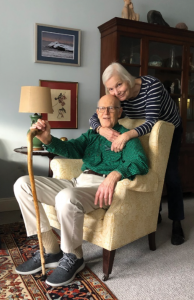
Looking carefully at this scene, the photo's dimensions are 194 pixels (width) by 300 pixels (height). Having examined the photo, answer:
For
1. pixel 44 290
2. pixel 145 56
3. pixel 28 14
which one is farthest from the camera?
pixel 145 56

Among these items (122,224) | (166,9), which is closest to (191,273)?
(122,224)

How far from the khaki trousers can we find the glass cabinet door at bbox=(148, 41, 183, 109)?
179cm

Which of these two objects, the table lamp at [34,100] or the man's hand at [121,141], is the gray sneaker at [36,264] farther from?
the table lamp at [34,100]

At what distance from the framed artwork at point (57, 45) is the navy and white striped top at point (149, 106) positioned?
1.20 m

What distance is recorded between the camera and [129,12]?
10.1ft

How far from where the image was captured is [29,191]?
5.57 ft

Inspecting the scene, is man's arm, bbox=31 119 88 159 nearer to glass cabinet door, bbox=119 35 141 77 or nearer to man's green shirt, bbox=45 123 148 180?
man's green shirt, bbox=45 123 148 180

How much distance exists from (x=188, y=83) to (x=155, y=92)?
5.10 feet

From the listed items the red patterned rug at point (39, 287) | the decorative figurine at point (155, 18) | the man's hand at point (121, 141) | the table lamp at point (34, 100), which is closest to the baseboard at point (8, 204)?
the table lamp at point (34, 100)

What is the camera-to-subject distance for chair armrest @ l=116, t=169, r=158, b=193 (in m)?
1.66

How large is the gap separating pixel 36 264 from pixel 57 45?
214cm

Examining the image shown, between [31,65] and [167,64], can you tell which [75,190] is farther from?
[167,64]

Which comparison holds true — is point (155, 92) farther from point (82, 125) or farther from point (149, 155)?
point (82, 125)

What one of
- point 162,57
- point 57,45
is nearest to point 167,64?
point 162,57
